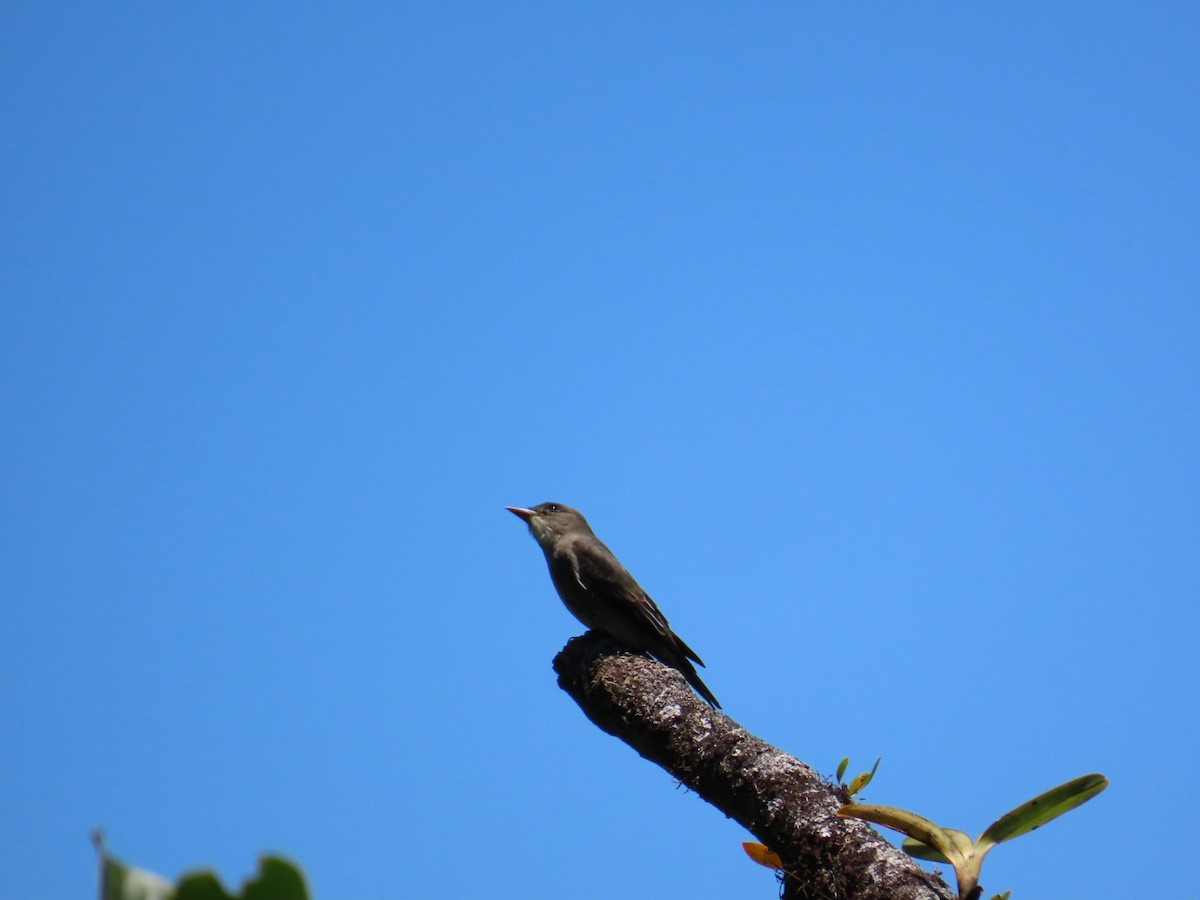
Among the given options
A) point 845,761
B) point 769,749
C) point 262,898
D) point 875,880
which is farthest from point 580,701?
point 262,898

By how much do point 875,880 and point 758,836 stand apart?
0.81 metres

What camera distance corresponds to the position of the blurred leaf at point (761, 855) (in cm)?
415

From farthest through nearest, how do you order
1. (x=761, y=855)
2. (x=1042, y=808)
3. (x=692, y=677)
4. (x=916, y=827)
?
(x=692, y=677) < (x=761, y=855) < (x=916, y=827) < (x=1042, y=808)

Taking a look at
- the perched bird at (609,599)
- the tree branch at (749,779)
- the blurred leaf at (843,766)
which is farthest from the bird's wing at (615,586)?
the blurred leaf at (843,766)

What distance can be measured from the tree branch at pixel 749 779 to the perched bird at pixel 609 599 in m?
1.38

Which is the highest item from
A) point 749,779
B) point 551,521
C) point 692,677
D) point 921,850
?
point 551,521

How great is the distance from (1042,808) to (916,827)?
1.22 ft

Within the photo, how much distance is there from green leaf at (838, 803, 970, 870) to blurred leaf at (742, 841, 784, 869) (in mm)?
888

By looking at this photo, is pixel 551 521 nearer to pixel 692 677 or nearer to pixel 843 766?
pixel 692 677

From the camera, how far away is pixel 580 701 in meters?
6.16

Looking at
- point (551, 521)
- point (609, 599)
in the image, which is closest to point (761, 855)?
point (609, 599)

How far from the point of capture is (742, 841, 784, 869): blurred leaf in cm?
415

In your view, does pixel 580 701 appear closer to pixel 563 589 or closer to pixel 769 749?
pixel 769 749

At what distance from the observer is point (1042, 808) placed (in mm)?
2865
